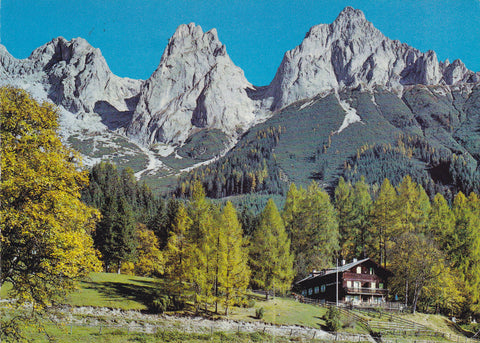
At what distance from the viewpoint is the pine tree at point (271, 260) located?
183 feet

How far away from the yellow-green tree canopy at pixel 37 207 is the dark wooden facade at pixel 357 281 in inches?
2175

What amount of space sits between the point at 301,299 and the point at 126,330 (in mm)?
31350

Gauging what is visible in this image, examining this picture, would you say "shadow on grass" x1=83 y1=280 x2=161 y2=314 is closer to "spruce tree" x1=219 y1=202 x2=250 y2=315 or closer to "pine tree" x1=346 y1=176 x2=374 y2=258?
"spruce tree" x1=219 y1=202 x2=250 y2=315

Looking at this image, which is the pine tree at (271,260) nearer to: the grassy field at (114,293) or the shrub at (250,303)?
the shrub at (250,303)

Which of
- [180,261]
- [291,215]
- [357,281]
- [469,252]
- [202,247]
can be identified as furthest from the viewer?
[291,215]

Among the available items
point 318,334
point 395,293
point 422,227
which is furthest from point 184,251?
point 422,227

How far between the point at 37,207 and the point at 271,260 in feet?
148

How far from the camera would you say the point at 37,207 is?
14.4 meters

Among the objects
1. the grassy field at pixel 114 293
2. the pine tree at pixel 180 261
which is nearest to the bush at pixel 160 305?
the grassy field at pixel 114 293

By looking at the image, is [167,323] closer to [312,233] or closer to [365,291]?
[312,233]

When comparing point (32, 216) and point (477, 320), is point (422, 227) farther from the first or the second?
point (32, 216)

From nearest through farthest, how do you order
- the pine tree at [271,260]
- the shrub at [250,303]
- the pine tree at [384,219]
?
the shrub at [250,303]
the pine tree at [271,260]
the pine tree at [384,219]

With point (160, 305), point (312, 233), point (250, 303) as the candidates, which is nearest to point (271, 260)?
point (250, 303)

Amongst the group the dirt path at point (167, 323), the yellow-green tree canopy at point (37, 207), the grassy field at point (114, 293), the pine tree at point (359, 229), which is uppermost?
the pine tree at point (359, 229)
